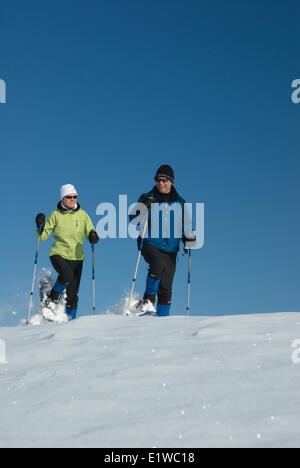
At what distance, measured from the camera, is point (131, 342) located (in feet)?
16.1

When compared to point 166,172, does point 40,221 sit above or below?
below

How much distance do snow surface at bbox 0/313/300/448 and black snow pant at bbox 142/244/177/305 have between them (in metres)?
2.68

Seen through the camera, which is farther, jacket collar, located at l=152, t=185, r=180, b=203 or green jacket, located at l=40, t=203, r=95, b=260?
green jacket, located at l=40, t=203, r=95, b=260

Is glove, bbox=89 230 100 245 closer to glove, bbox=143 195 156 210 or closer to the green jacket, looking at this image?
the green jacket

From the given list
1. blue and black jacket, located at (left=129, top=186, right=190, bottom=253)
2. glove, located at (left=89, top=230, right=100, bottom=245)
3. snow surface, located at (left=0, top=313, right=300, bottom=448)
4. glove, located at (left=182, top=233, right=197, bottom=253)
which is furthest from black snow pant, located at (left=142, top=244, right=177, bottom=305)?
snow surface, located at (left=0, top=313, right=300, bottom=448)

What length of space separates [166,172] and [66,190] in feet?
5.73

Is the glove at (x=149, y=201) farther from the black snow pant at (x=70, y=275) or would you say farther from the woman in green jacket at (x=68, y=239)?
the black snow pant at (x=70, y=275)

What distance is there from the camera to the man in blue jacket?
8.34 m

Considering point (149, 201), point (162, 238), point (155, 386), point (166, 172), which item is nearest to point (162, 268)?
point (162, 238)

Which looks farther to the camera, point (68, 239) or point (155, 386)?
point (68, 239)

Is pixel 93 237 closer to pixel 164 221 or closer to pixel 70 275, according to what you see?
pixel 70 275

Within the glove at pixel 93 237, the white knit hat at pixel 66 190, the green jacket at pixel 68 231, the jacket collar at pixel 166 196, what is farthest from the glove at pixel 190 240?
the white knit hat at pixel 66 190

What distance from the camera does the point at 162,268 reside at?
829 cm
